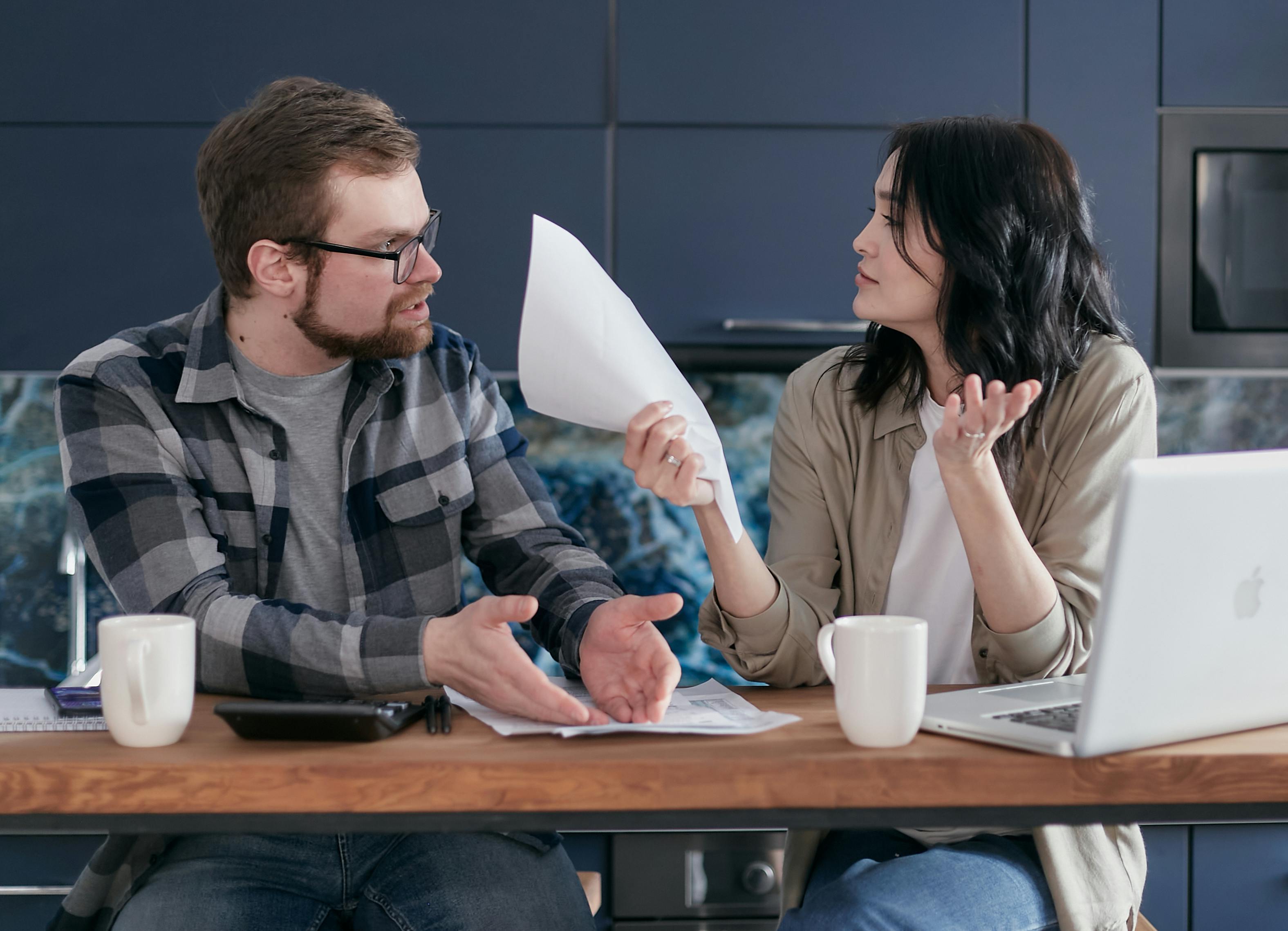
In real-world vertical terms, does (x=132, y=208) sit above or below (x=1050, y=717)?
above

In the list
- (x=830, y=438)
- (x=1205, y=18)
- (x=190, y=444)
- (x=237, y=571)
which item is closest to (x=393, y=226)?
(x=190, y=444)

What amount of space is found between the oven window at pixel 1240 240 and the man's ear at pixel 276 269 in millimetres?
1629

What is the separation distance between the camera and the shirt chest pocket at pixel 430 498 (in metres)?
1.50

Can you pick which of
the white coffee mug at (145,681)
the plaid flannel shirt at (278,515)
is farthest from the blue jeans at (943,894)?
the white coffee mug at (145,681)

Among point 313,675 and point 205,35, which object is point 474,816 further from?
point 205,35

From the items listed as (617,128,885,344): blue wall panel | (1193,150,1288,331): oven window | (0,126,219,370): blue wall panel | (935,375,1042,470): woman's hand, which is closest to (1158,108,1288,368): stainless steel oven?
(1193,150,1288,331): oven window

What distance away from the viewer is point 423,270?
151cm

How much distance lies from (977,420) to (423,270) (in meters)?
0.77

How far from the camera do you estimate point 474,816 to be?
0.86 m

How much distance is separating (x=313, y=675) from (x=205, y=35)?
1.51 meters

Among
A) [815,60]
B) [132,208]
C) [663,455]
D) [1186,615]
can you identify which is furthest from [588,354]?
[132,208]

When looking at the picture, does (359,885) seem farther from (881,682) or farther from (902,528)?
(902,528)

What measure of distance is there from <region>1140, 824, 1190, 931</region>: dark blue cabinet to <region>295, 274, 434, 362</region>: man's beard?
4.83 feet

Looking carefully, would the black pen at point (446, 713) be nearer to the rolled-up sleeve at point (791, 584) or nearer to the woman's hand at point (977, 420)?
the rolled-up sleeve at point (791, 584)
